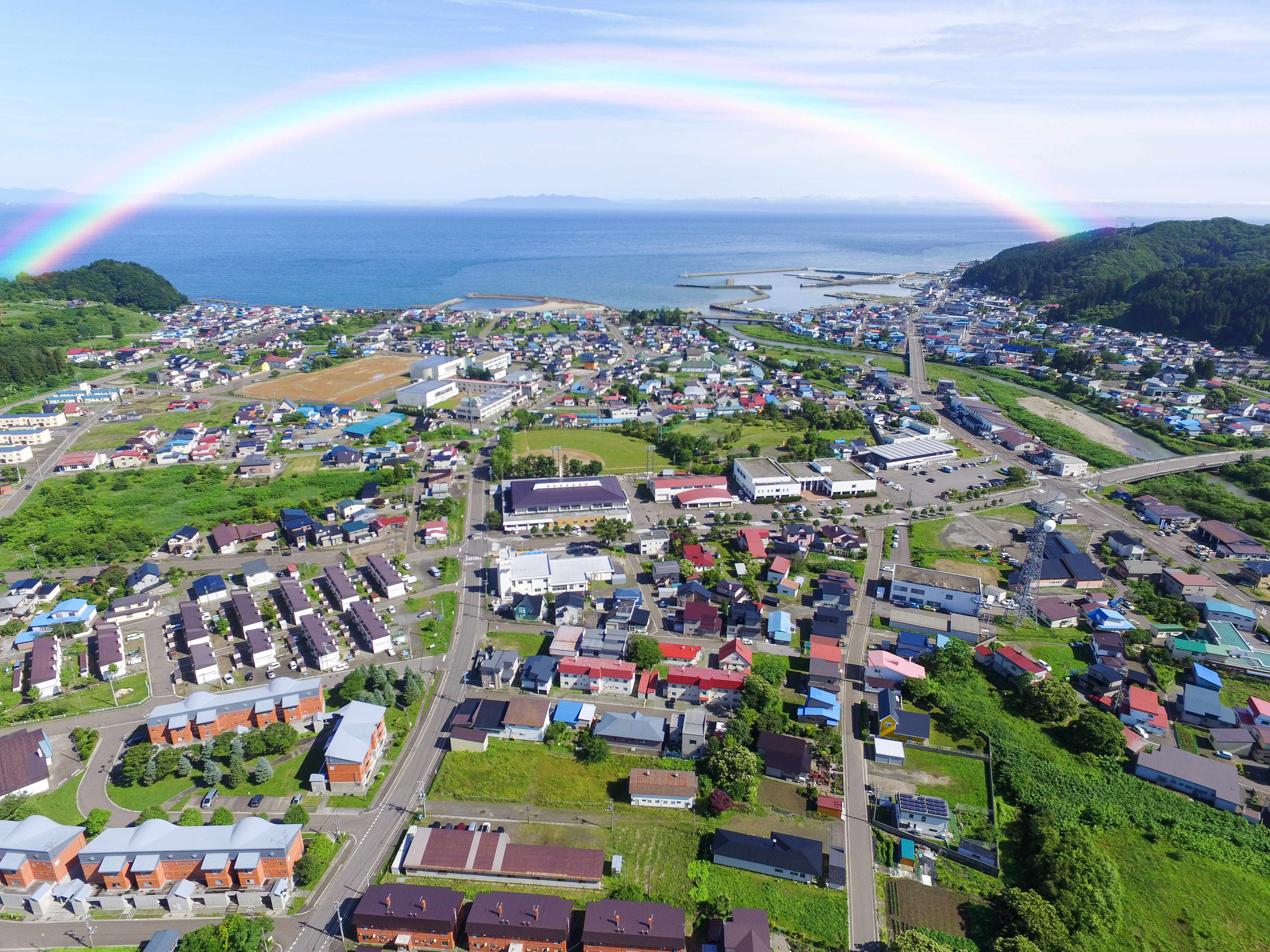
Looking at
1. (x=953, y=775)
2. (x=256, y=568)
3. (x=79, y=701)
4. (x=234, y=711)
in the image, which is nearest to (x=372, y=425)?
(x=256, y=568)

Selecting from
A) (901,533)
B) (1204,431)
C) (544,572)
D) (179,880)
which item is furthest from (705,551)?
(1204,431)

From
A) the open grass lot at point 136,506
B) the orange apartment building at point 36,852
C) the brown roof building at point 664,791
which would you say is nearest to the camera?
the orange apartment building at point 36,852

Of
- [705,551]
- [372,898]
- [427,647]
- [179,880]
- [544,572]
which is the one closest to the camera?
[372,898]

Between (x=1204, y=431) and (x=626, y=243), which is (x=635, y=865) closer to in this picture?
(x=1204, y=431)

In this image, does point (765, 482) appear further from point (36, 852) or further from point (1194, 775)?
point (36, 852)

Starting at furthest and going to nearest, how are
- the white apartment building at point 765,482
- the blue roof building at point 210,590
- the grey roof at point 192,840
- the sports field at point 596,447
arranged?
the sports field at point 596,447, the white apartment building at point 765,482, the blue roof building at point 210,590, the grey roof at point 192,840

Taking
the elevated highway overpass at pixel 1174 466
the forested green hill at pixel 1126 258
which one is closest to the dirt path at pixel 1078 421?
the elevated highway overpass at pixel 1174 466

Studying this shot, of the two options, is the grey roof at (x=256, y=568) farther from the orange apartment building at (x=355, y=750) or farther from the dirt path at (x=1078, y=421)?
the dirt path at (x=1078, y=421)
